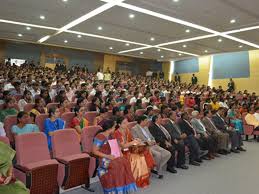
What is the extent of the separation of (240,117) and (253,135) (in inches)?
27.3

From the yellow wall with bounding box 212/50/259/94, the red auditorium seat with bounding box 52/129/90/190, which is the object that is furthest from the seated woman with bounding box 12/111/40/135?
the yellow wall with bounding box 212/50/259/94

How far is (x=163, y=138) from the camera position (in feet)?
15.3

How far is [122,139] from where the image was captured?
384 cm

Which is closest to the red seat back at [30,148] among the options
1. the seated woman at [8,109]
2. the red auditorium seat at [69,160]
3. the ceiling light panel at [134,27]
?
the red auditorium seat at [69,160]

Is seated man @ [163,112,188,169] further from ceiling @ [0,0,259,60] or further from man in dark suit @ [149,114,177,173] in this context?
ceiling @ [0,0,259,60]

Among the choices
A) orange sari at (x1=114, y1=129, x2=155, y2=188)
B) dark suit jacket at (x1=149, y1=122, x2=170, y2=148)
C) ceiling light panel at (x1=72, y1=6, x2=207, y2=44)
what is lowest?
orange sari at (x1=114, y1=129, x2=155, y2=188)

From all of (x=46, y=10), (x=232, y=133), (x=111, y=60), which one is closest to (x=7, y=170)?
(x=232, y=133)

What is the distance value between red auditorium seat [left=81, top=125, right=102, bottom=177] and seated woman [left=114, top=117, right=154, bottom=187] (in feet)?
1.09

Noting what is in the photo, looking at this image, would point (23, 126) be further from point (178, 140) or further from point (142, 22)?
point (142, 22)

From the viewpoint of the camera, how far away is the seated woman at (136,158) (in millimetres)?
3660

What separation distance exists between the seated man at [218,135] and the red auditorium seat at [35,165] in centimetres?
384

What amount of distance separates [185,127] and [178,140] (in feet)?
2.16

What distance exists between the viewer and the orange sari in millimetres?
3652

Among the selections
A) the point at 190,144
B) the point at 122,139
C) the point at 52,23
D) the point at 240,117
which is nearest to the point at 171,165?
the point at 190,144
